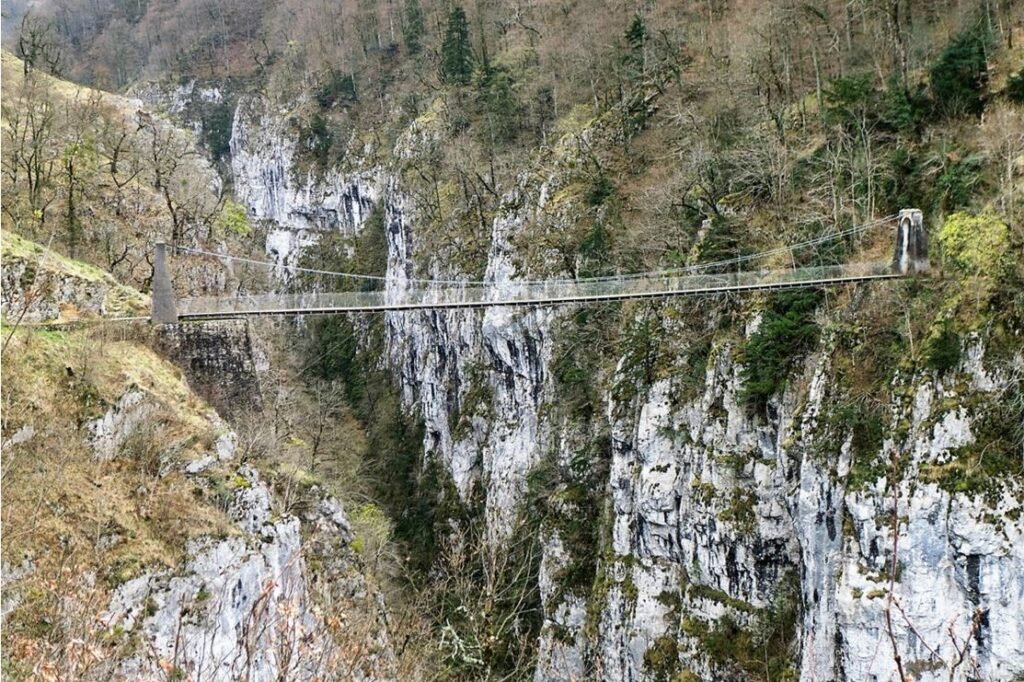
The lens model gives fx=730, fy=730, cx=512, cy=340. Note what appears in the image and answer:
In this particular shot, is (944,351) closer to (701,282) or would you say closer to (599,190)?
(701,282)

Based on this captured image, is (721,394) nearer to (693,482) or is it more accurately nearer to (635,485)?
(693,482)

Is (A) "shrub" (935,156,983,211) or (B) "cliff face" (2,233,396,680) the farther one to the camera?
(A) "shrub" (935,156,983,211)

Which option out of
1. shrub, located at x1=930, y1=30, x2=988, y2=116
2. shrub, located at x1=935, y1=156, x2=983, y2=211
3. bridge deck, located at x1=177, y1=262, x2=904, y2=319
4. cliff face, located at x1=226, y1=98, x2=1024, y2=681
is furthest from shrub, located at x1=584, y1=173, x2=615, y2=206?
shrub, located at x1=935, y1=156, x2=983, y2=211

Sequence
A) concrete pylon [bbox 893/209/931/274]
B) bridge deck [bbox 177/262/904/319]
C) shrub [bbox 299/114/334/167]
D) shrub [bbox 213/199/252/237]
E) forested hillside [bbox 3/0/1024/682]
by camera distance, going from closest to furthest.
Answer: forested hillside [bbox 3/0/1024/682], concrete pylon [bbox 893/209/931/274], bridge deck [bbox 177/262/904/319], shrub [bbox 213/199/252/237], shrub [bbox 299/114/334/167]

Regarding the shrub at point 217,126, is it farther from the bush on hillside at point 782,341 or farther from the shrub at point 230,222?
the bush on hillside at point 782,341

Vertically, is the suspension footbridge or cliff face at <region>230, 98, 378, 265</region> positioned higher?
cliff face at <region>230, 98, 378, 265</region>

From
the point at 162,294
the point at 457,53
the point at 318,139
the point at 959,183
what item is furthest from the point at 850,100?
the point at 318,139

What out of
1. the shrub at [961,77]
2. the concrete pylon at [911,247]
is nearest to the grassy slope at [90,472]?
the concrete pylon at [911,247]

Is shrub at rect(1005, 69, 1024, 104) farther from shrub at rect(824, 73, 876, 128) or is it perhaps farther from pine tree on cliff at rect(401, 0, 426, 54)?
pine tree on cliff at rect(401, 0, 426, 54)
